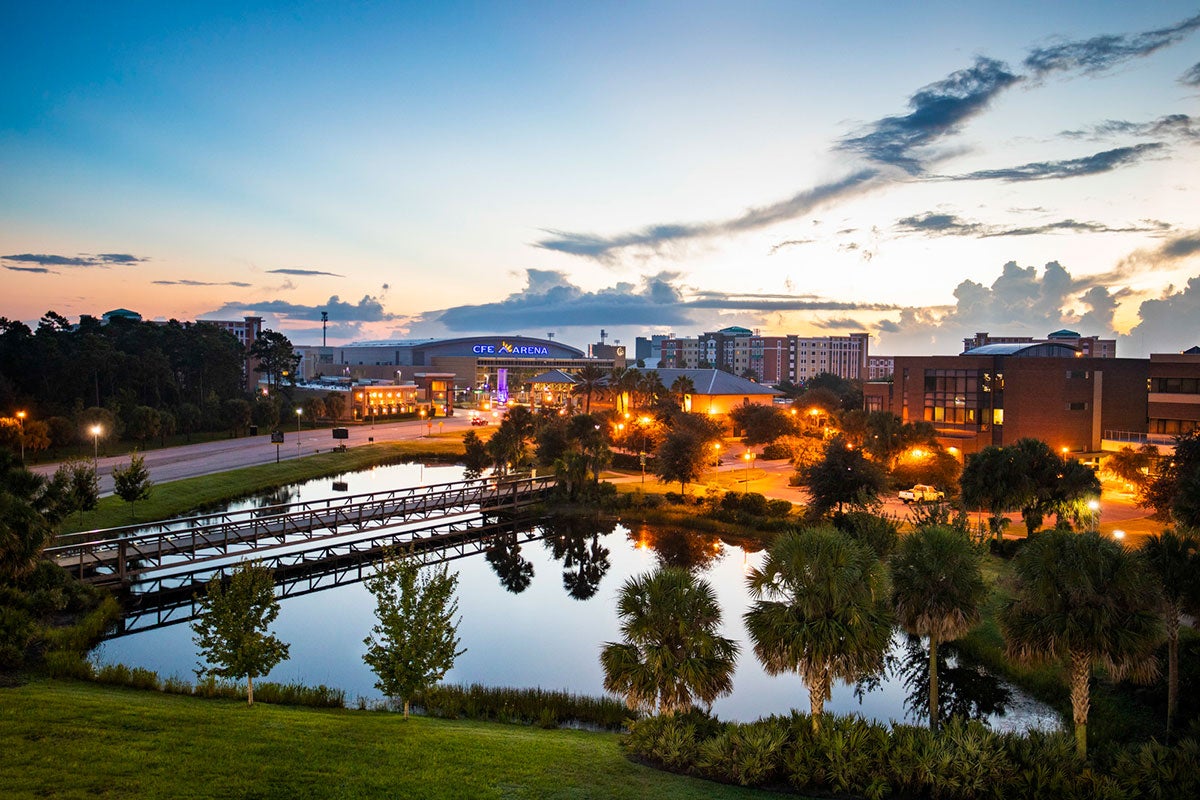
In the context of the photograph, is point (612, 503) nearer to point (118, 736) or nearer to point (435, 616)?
point (435, 616)

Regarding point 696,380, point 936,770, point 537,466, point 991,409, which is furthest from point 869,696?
point 696,380

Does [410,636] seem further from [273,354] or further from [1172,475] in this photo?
[273,354]

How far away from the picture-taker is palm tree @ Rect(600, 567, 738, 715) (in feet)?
50.3

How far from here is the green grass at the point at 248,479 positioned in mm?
39875

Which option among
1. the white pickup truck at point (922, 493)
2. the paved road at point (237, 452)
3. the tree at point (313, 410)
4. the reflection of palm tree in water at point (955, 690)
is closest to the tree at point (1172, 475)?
the reflection of palm tree in water at point (955, 690)

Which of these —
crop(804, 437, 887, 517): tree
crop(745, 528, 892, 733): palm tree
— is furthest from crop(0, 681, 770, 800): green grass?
Answer: crop(804, 437, 887, 517): tree

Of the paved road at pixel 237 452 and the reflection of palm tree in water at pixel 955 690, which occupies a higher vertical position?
the paved road at pixel 237 452

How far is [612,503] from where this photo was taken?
1956 inches

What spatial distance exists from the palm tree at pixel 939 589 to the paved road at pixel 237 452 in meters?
41.0

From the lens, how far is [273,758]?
13172mm

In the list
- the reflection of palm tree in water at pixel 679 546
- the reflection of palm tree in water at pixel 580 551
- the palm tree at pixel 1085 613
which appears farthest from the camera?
the reflection of palm tree in water at pixel 679 546

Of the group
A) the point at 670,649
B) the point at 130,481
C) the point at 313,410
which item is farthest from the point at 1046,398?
the point at 313,410

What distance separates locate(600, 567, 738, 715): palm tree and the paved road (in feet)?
122

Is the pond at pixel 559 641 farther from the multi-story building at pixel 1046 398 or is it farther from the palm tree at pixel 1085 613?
the multi-story building at pixel 1046 398
